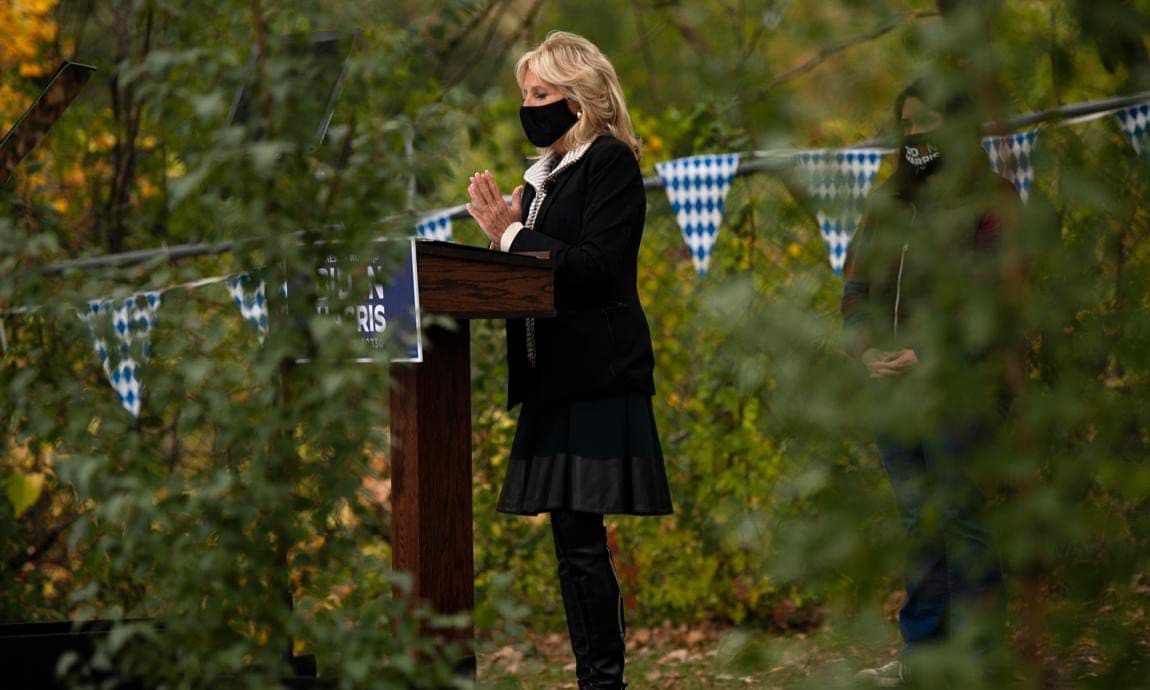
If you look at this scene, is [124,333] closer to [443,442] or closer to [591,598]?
[443,442]

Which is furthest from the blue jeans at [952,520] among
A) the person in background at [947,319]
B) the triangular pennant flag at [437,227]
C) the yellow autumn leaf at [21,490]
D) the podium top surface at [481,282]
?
the triangular pennant flag at [437,227]

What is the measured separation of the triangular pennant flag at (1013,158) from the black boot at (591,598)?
2.38m

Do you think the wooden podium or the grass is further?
the grass

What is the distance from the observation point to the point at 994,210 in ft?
5.50

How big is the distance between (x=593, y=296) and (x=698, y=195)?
2.11 meters

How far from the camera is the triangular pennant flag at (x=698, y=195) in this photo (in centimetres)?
606

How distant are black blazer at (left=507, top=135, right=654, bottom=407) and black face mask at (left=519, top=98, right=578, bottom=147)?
97 millimetres

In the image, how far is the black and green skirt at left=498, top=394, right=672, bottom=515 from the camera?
13.2 feet

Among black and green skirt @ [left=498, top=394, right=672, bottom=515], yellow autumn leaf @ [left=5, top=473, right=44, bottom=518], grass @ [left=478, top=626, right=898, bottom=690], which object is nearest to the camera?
black and green skirt @ [left=498, top=394, right=672, bottom=515]

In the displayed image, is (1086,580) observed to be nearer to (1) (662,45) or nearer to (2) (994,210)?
(2) (994,210)

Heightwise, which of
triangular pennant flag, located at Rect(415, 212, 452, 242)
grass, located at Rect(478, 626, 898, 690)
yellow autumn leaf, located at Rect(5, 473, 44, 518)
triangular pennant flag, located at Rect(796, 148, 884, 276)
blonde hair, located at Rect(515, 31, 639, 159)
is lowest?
grass, located at Rect(478, 626, 898, 690)

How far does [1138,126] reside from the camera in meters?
1.90

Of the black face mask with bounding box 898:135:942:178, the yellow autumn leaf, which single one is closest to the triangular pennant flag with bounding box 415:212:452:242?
the yellow autumn leaf

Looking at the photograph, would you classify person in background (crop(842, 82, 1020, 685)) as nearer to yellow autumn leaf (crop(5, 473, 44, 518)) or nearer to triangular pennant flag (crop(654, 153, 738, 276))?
triangular pennant flag (crop(654, 153, 738, 276))
